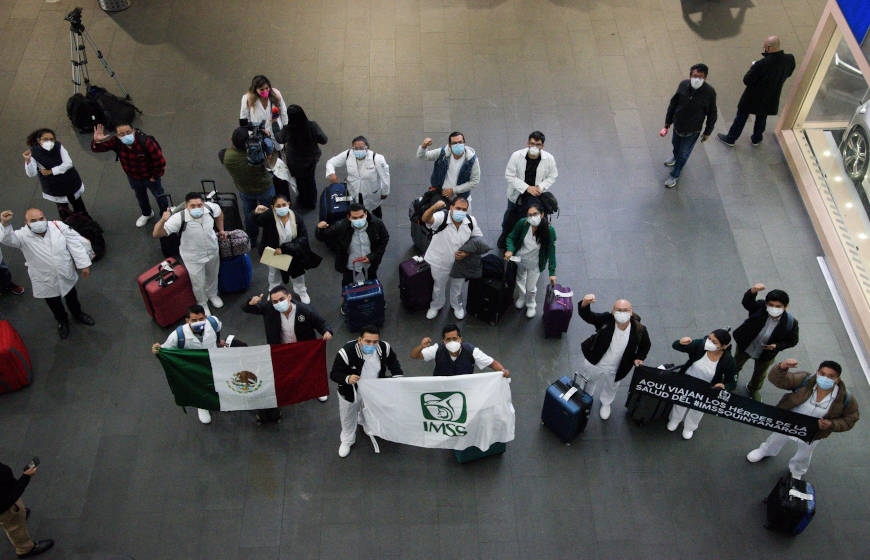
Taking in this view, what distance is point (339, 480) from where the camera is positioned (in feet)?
27.0

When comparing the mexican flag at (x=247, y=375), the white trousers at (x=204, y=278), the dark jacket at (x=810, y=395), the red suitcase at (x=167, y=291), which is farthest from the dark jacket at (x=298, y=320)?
the dark jacket at (x=810, y=395)

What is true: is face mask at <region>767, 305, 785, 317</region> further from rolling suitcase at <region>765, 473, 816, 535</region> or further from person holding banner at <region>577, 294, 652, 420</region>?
rolling suitcase at <region>765, 473, 816, 535</region>

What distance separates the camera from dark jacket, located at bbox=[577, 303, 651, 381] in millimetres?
8070

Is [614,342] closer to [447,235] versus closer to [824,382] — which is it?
[824,382]

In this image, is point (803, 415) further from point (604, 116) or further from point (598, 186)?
point (604, 116)

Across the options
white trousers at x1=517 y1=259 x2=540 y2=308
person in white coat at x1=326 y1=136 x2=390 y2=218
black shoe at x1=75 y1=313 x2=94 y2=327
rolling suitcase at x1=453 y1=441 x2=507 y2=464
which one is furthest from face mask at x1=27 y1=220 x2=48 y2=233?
white trousers at x1=517 y1=259 x2=540 y2=308

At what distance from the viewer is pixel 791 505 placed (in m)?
7.64

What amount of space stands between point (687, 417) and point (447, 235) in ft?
10.6

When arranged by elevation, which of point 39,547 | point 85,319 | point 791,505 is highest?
point 791,505

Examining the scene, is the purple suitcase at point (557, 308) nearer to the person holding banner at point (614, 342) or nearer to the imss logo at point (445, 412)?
the person holding banner at point (614, 342)

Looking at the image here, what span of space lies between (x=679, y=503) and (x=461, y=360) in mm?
2681

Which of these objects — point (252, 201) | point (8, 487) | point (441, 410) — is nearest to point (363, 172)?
point (252, 201)

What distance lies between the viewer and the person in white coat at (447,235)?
9.02 metres

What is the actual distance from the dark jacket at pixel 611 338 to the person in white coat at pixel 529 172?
1.97 metres
